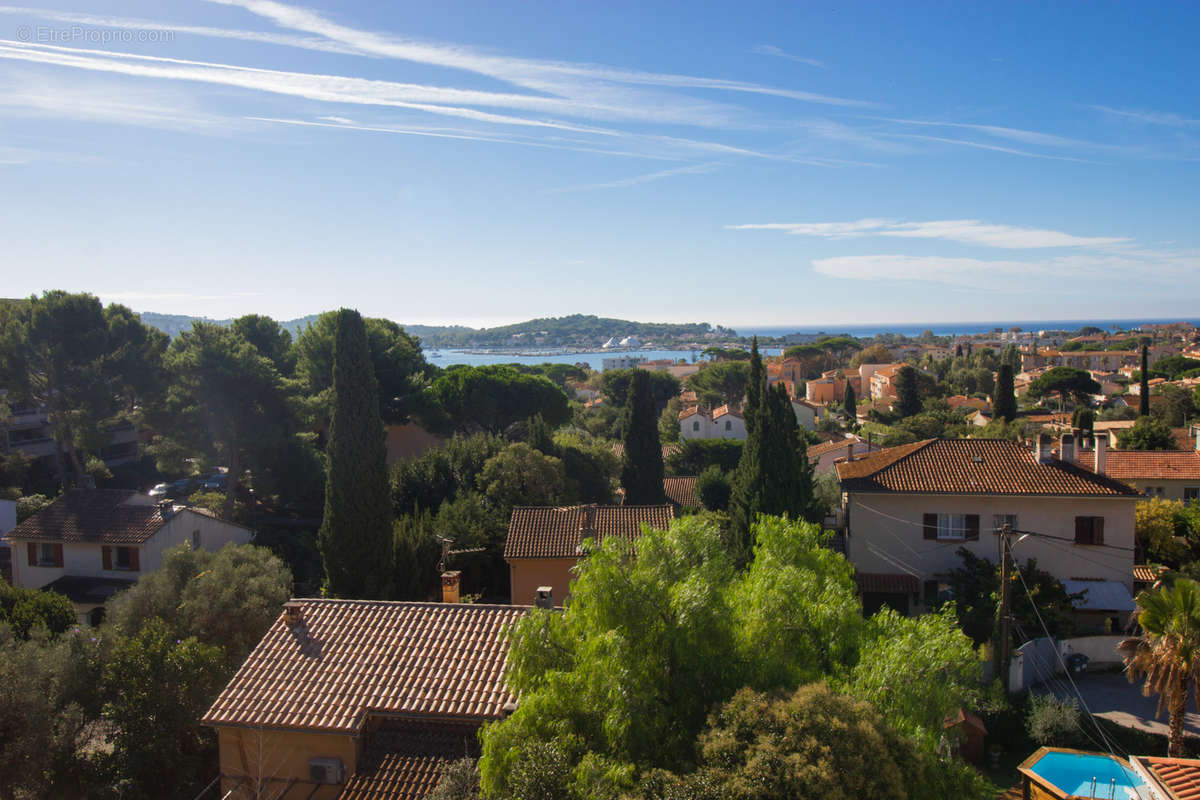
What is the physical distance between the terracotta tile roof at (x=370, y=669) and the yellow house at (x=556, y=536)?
7927mm

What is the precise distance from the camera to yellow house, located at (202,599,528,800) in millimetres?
10734

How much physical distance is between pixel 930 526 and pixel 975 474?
2.16m

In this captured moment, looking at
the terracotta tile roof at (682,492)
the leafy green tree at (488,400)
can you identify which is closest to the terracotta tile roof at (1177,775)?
the terracotta tile roof at (682,492)

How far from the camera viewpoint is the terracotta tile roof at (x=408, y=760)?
33.0 feet

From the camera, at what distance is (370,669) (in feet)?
39.1

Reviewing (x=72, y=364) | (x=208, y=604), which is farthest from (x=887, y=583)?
Answer: (x=72, y=364)

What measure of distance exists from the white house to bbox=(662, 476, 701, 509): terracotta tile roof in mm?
16745

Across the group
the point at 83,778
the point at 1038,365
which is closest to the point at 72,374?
the point at 83,778

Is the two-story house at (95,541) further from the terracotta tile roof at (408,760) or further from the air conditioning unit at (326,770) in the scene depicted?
the terracotta tile roof at (408,760)

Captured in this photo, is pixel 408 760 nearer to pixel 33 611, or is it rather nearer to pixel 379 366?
pixel 33 611

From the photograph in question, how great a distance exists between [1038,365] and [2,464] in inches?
4424

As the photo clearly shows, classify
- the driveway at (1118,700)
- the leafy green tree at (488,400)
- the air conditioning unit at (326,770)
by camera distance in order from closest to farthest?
the air conditioning unit at (326,770)
the driveway at (1118,700)
the leafy green tree at (488,400)

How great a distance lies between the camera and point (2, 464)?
33344 mm

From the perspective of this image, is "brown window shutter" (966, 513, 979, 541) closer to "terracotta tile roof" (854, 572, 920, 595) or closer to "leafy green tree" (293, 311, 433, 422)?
"terracotta tile roof" (854, 572, 920, 595)
